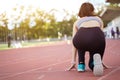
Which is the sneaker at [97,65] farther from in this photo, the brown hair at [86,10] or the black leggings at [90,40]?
the brown hair at [86,10]

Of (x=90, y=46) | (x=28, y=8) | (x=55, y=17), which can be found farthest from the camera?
(x=55, y=17)

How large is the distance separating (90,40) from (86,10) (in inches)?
24.6

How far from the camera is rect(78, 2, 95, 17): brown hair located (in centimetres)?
824

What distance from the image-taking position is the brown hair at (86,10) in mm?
8242

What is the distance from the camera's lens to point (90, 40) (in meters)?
8.03

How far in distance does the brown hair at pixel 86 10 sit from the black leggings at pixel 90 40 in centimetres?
29

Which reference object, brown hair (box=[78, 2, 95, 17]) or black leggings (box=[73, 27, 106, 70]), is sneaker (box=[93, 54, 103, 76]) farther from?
brown hair (box=[78, 2, 95, 17])

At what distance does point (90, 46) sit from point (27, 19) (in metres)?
64.6

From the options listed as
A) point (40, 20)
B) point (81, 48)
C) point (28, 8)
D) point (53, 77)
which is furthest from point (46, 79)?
point (40, 20)

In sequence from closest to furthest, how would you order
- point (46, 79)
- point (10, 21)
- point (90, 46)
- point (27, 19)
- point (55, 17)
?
point (46, 79) < point (90, 46) < point (10, 21) < point (27, 19) < point (55, 17)

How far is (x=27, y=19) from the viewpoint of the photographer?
72.2 metres

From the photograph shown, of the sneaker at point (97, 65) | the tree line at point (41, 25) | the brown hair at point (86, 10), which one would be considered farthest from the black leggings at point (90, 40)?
the tree line at point (41, 25)

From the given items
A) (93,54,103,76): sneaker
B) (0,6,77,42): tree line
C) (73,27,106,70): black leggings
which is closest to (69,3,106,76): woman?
(73,27,106,70): black leggings

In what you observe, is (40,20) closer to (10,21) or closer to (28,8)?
(28,8)
